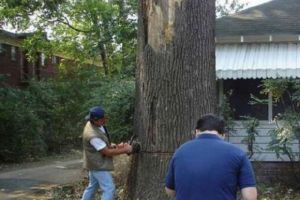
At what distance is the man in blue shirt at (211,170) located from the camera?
3994mm

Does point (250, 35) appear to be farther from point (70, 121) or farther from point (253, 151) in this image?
point (70, 121)

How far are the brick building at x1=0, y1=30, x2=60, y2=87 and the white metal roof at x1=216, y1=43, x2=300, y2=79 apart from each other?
17822 millimetres

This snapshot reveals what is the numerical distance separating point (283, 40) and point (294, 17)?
1438 millimetres

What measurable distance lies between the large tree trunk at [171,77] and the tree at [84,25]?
12909 millimetres

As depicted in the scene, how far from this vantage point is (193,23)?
677 centimetres

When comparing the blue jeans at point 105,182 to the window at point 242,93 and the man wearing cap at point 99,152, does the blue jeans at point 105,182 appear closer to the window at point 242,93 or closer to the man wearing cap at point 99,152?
the man wearing cap at point 99,152

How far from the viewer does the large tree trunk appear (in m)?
6.77

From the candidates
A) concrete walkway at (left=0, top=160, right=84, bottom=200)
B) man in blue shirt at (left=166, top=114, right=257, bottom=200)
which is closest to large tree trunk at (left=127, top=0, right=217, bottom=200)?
man in blue shirt at (left=166, top=114, right=257, bottom=200)

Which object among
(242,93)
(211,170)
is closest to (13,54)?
(242,93)

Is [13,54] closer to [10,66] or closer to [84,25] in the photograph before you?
[10,66]

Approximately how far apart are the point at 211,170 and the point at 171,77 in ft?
9.57

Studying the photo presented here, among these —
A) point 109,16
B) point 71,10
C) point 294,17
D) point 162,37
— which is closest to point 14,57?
point 71,10

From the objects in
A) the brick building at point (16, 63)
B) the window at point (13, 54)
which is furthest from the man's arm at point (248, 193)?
the window at point (13, 54)

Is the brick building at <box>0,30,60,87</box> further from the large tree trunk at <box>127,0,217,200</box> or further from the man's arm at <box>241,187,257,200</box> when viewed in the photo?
the man's arm at <box>241,187,257,200</box>
